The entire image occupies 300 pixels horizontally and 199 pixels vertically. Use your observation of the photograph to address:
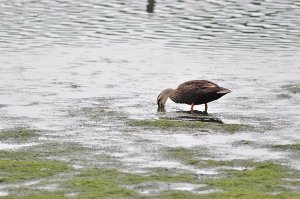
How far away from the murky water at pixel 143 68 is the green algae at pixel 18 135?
1.09 ft

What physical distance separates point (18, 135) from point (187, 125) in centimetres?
298

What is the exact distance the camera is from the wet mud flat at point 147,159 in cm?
1105

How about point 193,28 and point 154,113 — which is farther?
point 193,28

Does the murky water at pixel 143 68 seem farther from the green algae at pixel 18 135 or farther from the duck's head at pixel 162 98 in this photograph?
the green algae at pixel 18 135

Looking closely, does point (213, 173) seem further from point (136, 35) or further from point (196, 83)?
point (136, 35)

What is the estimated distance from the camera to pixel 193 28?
32250 mm

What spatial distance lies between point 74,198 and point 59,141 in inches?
153

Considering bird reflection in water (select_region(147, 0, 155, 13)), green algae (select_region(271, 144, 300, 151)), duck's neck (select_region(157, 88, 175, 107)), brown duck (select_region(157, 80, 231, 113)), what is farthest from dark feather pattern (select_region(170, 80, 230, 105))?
bird reflection in water (select_region(147, 0, 155, 13))

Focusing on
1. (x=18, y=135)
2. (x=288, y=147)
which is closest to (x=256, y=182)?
(x=288, y=147)

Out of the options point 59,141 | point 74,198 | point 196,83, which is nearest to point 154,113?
point 196,83

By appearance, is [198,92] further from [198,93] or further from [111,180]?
[111,180]

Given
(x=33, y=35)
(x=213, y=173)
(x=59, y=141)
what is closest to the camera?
(x=213, y=173)

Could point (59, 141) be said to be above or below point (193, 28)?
above

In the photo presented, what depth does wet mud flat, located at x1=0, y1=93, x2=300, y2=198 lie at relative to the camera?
1105cm
